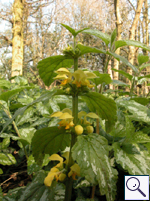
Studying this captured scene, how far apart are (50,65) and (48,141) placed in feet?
0.89

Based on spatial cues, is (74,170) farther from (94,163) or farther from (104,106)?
(104,106)

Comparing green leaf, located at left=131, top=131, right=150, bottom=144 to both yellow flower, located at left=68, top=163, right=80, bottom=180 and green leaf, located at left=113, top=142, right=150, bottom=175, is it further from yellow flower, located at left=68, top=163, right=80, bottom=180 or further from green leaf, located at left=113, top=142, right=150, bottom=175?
yellow flower, located at left=68, top=163, right=80, bottom=180

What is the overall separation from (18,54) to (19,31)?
701 millimetres

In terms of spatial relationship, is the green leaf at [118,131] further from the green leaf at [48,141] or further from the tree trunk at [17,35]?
the tree trunk at [17,35]

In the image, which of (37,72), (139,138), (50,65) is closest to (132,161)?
(139,138)

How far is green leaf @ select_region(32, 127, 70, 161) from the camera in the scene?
1.65 feet

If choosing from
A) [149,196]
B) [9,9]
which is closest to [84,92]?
[149,196]

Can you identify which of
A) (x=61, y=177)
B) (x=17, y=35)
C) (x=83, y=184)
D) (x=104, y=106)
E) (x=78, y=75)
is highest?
(x=17, y=35)

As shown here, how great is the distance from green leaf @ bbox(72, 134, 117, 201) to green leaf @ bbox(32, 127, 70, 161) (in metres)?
0.12

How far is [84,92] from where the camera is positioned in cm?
50

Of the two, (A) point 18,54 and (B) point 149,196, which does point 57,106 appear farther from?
(A) point 18,54

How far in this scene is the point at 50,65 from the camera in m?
0.56

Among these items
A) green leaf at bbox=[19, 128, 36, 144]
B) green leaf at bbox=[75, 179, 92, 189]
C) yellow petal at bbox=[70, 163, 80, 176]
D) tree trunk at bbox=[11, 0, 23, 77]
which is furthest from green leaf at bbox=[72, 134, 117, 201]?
tree trunk at bbox=[11, 0, 23, 77]

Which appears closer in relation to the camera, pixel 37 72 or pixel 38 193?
pixel 38 193
